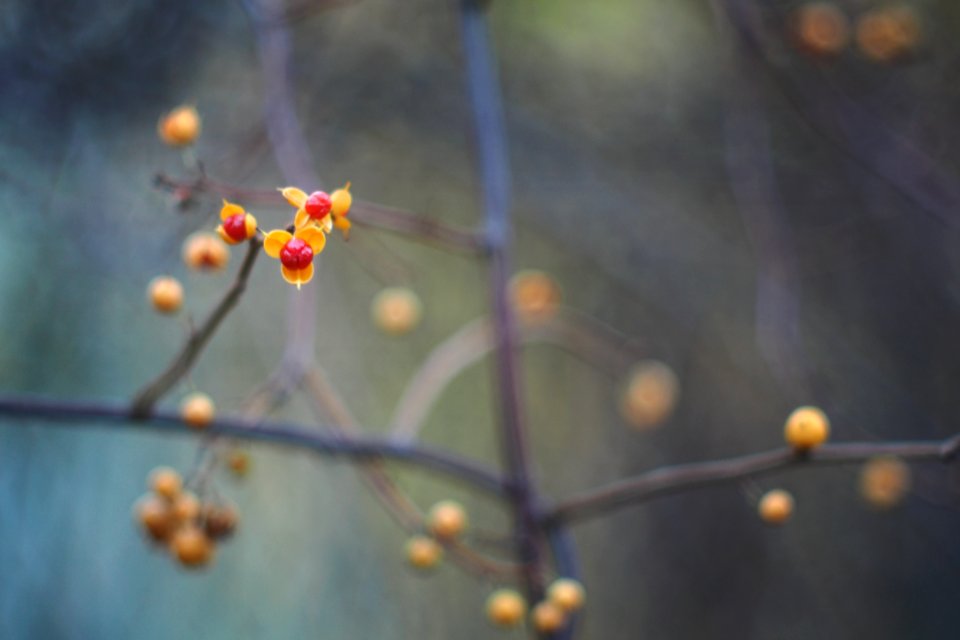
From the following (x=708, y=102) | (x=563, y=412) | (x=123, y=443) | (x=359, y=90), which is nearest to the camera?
(x=123, y=443)

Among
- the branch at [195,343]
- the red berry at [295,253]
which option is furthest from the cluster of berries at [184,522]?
the red berry at [295,253]

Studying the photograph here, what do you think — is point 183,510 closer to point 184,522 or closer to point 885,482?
point 184,522

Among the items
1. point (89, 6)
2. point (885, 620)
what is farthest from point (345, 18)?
point (885, 620)

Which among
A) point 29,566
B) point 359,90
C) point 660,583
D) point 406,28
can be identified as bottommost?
point 29,566

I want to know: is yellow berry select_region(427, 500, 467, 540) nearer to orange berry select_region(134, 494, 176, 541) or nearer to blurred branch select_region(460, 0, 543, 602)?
blurred branch select_region(460, 0, 543, 602)

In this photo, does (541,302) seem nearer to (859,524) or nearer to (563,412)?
(563,412)

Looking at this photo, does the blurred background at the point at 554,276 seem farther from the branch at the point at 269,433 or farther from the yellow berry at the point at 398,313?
the branch at the point at 269,433

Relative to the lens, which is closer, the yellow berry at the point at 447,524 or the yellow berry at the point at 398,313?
the yellow berry at the point at 447,524
